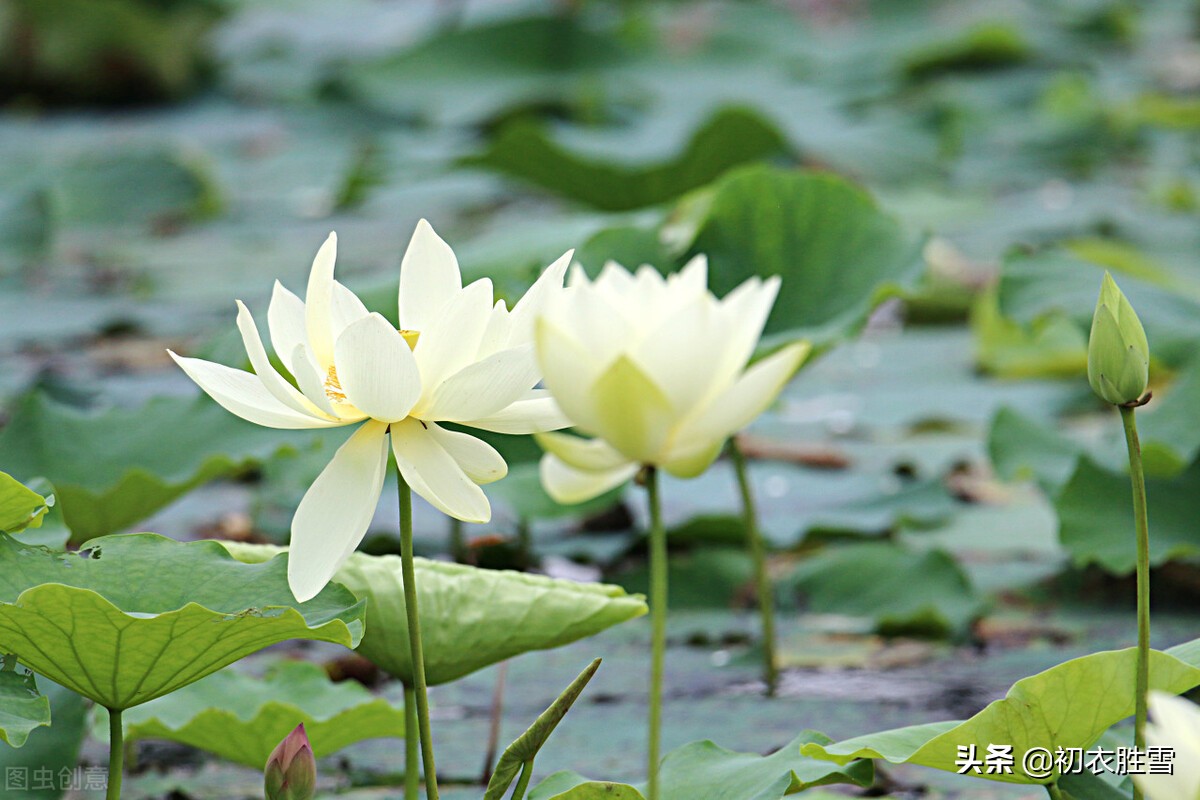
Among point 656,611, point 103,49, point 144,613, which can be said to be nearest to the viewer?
point 656,611

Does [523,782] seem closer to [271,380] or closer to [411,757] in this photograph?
[411,757]

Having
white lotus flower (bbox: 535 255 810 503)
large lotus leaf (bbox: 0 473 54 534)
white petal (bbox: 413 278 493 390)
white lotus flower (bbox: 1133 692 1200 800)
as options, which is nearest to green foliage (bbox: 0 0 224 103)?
large lotus leaf (bbox: 0 473 54 534)

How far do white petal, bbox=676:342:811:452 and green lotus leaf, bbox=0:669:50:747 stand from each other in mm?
321

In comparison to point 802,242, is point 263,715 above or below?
below

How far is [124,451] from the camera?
1159mm

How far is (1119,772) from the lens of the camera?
623 millimetres

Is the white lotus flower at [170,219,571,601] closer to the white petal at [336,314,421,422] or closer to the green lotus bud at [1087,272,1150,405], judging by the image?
the white petal at [336,314,421,422]

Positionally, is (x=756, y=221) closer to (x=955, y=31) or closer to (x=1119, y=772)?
(x=1119, y=772)

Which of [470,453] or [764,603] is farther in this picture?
[764,603]

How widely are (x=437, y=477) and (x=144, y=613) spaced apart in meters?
0.15

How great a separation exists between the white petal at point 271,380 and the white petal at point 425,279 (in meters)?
0.08

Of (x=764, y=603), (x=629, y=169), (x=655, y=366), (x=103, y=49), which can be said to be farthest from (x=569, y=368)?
(x=103, y=49)

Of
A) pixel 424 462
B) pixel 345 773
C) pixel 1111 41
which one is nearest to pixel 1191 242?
pixel 345 773

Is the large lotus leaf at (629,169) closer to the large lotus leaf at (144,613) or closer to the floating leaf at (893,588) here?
the floating leaf at (893,588)
